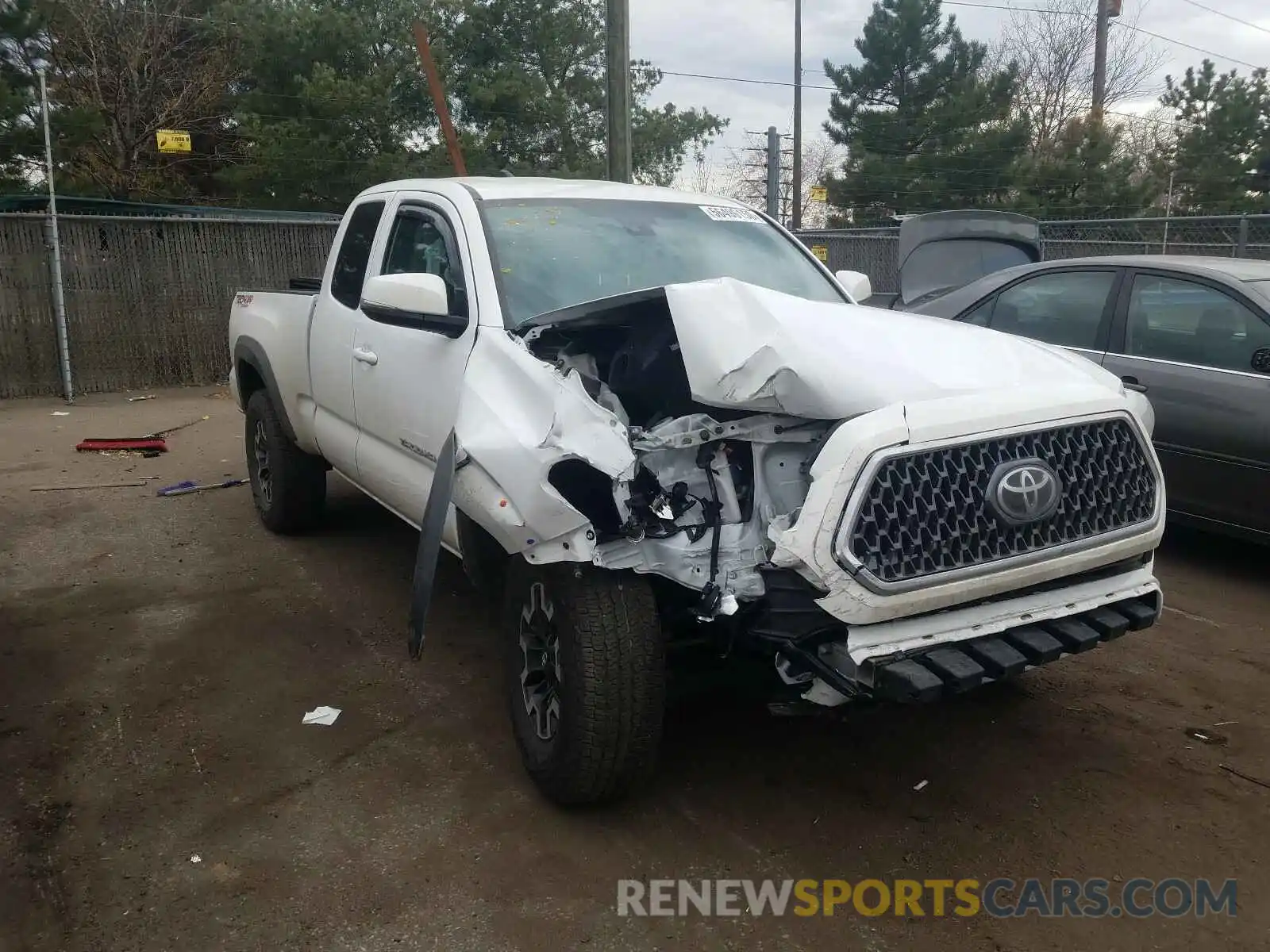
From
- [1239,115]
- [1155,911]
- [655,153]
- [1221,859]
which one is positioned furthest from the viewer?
[655,153]

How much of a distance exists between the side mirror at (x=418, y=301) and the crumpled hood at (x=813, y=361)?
958 mm

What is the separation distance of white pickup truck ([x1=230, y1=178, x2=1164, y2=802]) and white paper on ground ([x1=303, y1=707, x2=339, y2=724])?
0.83 meters

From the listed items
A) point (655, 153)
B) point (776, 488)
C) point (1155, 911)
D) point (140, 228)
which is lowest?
point (1155, 911)

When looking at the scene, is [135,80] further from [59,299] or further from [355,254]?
[355,254]

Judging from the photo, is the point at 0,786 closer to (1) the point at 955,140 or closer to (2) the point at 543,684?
(2) the point at 543,684

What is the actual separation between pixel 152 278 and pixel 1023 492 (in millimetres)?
11219

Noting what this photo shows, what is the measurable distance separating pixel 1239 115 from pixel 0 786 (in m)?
26.9

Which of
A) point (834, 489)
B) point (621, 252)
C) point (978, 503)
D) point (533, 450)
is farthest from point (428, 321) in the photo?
point (978, 503)

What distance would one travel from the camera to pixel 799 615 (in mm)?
2754

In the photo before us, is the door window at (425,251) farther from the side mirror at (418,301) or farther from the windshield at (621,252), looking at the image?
the windshield at (621,252)

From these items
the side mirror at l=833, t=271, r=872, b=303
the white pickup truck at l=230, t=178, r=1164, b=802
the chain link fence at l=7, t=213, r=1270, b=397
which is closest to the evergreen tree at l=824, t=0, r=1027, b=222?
the chain link fence at l=7, t=213, r=1270, b=397

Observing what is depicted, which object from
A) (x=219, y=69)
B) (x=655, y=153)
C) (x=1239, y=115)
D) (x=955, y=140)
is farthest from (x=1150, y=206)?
(x=219, y=69)

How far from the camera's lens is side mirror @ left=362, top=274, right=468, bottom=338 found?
3562 mm

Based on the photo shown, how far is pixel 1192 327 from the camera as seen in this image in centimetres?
541
